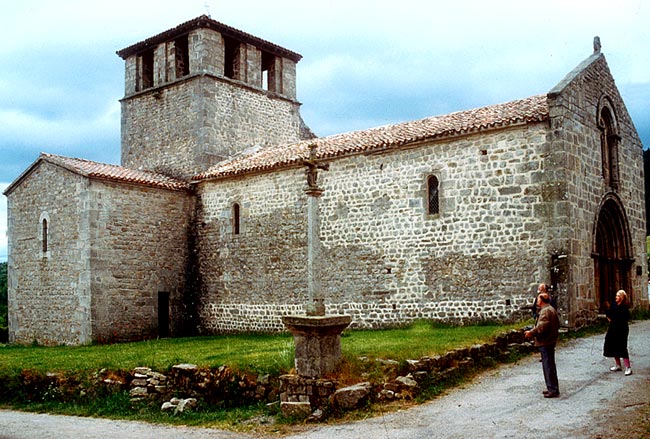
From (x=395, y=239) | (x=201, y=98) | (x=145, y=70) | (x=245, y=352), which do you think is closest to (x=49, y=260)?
(x=201, y=98)

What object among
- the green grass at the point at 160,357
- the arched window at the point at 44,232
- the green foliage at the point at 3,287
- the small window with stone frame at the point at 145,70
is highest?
the small window with stone frame at the point at 145,70

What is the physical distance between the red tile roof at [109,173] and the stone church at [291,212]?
10cm

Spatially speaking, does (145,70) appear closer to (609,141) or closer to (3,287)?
(609,141)

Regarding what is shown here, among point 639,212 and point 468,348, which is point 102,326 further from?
point 639,212

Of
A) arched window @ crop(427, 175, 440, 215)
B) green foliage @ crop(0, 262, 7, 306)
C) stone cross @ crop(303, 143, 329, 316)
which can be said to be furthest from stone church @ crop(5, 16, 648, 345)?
green foliage @ crop(0, 262, 7, 306)

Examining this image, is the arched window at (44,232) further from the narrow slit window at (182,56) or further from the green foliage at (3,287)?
the green foliage at (3,287)

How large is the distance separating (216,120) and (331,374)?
15654mm

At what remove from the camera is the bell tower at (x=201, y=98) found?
2359 cm

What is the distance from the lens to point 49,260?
69.1 ft

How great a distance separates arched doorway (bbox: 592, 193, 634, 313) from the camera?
18.0 meters

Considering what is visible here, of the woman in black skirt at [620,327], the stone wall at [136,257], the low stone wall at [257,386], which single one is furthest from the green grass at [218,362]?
the stone wall at [136,257]

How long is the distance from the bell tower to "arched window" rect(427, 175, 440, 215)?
906cm

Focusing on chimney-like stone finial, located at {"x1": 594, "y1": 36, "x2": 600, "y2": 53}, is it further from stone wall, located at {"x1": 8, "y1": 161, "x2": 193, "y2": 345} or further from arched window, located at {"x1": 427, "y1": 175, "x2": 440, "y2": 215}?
stone wall, located at {"x1": 8, "y1": 161, "x2": 193, "y2": 345}

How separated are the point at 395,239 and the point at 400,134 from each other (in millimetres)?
2818
